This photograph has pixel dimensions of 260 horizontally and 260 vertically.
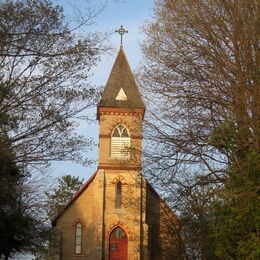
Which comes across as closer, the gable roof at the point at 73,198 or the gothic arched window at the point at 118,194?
the gothic arched window at the point at 118,194

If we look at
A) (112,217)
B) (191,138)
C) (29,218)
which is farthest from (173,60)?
(112,217)

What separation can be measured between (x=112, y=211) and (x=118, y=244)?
2.05m

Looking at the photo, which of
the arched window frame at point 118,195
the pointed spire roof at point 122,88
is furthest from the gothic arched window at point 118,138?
the arched window frame at point 118,195

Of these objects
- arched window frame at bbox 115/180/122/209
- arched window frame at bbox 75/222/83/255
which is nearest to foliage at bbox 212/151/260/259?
arched window frame at bbox 115/180/122/209

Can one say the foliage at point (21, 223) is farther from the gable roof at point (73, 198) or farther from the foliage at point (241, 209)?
the foliage at point (241, 209)

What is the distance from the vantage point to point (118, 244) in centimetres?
3928

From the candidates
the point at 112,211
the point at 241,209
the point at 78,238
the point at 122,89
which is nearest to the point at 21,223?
the point at 112,211

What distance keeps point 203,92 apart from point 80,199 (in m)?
24.2

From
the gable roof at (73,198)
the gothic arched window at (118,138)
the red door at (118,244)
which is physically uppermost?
the gothic arched window at (118,138)

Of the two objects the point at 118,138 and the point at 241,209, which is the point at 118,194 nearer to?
the point at 118,138

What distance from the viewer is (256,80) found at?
679 inches

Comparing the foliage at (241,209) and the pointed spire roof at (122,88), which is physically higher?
the pointed spire roof at (122,88)

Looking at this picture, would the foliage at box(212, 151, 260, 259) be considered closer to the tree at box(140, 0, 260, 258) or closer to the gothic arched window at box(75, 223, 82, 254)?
the tree at box(140, 0, 260, 258)

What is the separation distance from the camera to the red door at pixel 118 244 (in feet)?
128
